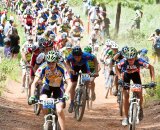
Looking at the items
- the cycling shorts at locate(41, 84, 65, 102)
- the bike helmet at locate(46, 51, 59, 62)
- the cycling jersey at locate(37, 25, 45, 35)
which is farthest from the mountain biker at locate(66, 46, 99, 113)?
the cycling jersey at locate(37, 25, 45, 35)

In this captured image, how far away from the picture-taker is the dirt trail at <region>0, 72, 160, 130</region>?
1171 centimetres

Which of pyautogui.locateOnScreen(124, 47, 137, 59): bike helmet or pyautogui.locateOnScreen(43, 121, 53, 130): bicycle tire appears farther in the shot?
pyautogui.locateOnScreen(124, 47, 137, 59): bike helmet

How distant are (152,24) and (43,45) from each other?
20642mm

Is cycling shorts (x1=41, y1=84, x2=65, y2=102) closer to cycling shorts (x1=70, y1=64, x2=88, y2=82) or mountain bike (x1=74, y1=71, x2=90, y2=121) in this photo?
mountain bike (x1=74, y1=71, x2=90, y2=121)

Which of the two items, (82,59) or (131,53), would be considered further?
(82,59)

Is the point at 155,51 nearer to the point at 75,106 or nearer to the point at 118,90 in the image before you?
the point at 118,90

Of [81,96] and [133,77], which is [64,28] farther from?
[133,77]

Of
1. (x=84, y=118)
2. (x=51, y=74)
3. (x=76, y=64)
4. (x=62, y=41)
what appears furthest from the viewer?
(x=62, y=41)

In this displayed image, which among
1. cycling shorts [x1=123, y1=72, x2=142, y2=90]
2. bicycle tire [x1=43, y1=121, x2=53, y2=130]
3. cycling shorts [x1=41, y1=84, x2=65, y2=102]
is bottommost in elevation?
bicycle tire [x1=43, y1=121, x2=53, y2=130]

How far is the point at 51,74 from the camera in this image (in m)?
9.63

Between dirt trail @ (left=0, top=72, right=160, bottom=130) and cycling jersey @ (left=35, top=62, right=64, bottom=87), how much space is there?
1.88m

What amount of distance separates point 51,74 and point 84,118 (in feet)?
11.9

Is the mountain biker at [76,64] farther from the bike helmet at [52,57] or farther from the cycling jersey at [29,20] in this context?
the cycling jersey at [29,20]

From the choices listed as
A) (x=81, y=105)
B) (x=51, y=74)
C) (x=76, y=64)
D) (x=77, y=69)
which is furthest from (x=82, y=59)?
(x=51, y=74)
